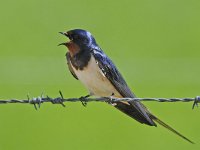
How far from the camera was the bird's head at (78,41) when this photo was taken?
20.1 feet

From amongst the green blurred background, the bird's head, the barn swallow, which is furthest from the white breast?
the green blurred background

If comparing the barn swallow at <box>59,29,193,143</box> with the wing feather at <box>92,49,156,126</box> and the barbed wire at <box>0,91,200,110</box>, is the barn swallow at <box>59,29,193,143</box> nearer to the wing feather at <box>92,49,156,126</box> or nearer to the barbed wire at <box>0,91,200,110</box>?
the wing feather at <box>92,49,156,126</box>

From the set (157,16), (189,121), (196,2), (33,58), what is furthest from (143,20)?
(189,121)

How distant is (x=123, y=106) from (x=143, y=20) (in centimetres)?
915

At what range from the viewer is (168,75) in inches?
525

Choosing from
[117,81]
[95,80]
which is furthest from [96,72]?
[117,81]

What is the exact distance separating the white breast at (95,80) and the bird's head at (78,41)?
124mm

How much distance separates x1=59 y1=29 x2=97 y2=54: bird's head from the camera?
613 cm

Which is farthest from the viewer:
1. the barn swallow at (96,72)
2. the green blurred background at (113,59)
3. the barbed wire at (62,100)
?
the green blurred background at (113,59)

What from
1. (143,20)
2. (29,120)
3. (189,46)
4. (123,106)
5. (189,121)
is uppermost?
(143,20)

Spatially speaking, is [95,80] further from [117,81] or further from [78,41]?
[78,41]

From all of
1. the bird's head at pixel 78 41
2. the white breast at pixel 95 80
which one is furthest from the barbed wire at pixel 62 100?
the bird's head at pixel 78 41

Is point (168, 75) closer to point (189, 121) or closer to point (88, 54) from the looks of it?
point (189, 121)

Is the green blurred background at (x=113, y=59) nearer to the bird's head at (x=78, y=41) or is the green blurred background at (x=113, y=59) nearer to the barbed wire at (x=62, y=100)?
the bird's head at (x=78, y=41)
